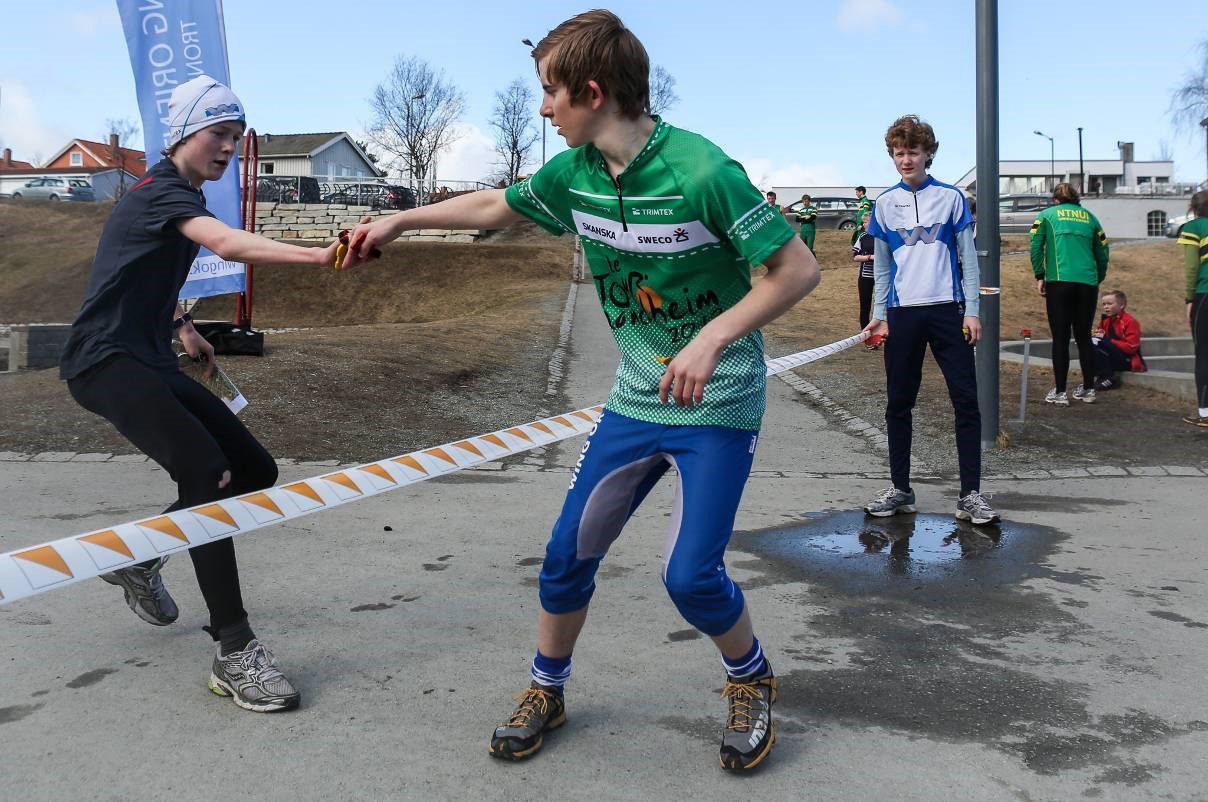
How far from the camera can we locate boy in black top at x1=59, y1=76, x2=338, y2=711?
344 centimetres

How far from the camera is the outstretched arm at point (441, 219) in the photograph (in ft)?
10.5

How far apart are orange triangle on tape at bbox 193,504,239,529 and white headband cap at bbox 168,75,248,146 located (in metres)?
1.21

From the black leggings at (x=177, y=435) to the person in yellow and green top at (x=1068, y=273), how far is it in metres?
8.60

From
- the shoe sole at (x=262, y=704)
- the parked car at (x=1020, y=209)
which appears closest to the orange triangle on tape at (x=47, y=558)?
the shoe sole at (x=262, y=704)

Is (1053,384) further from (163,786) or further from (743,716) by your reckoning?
(163,786)

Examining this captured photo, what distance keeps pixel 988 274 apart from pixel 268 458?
611cm

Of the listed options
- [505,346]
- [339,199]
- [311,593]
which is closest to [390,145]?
[339,199]

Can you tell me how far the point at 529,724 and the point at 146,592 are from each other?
1706 mm

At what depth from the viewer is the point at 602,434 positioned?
10.5 feet

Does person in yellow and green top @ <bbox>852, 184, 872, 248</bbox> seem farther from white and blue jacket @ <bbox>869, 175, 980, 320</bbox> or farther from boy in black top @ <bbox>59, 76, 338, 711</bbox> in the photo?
boy in black top @ <bbox>59, 76, 338, 711</bbox>

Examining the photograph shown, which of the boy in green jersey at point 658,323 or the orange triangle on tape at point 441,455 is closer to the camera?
the boy in green jersey at point 658,323

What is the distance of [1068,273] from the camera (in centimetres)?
1027

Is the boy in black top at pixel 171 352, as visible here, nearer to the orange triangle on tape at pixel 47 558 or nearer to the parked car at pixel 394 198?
the orange triangle on tape at pixel 47 558

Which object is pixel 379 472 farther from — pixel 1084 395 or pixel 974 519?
pixel 1084 395
